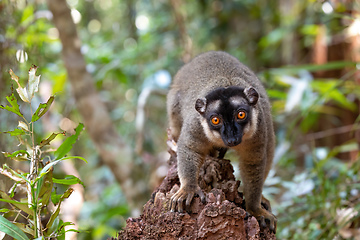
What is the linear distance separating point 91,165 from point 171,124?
5383mm

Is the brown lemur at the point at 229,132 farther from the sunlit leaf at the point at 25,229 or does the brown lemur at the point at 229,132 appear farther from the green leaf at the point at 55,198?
the sunlit leaf at the point at 25,229

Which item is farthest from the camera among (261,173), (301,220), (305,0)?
(305,0)

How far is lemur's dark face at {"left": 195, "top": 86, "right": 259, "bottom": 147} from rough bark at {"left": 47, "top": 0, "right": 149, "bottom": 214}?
2934 millimetres

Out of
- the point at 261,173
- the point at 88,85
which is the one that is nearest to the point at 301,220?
the point at 261,173

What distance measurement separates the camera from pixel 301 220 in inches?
175

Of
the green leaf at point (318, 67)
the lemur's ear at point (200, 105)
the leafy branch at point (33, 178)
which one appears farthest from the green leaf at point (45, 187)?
the green leaf at point (318, 67)

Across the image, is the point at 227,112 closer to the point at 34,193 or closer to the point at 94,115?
the point at 34,193

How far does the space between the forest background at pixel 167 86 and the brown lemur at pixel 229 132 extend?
0.93 meters

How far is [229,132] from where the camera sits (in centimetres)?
323

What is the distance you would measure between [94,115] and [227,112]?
3.43m

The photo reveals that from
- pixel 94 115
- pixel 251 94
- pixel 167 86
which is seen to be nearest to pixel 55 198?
pixel 251 94

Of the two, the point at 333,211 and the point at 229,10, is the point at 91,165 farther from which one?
the point at 333,211

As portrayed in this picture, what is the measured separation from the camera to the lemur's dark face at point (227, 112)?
129 inches

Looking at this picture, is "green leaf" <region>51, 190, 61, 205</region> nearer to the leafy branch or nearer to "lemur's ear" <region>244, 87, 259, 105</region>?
the leafy branch
